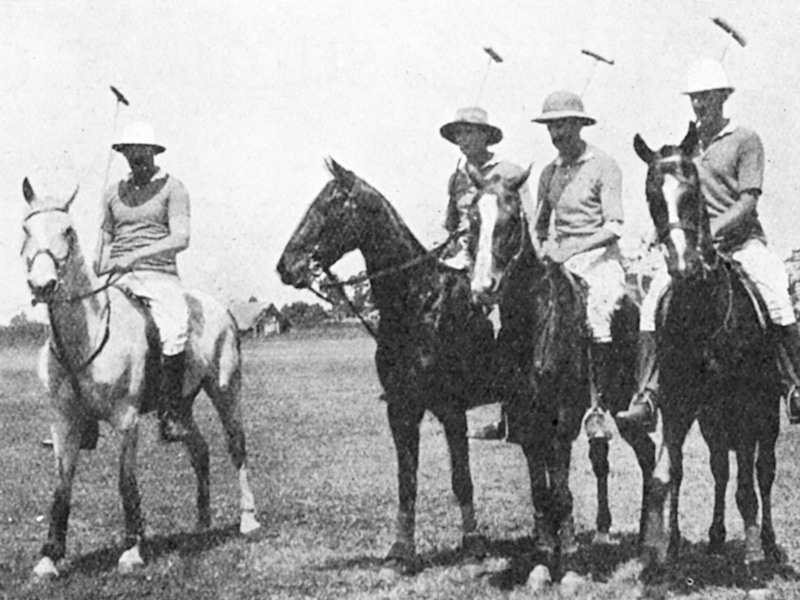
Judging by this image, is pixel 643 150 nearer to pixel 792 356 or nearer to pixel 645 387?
pixel 645 387

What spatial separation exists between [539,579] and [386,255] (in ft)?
8.66

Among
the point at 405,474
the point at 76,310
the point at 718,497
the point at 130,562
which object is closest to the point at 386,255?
the point at 405,474

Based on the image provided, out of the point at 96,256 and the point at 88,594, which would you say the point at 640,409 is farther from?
the point at 96,256

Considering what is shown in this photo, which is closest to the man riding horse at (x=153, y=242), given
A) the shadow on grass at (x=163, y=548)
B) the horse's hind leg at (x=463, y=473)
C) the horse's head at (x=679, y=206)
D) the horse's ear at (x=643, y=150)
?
the shadow on grass at (x=163, y=548)

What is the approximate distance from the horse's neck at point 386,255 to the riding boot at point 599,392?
1670mm

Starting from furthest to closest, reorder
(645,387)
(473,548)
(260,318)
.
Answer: (260,318), (473,548), (645,387)

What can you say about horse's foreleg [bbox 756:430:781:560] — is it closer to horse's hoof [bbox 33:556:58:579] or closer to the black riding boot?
the black riding boot

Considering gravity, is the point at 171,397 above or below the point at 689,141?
below

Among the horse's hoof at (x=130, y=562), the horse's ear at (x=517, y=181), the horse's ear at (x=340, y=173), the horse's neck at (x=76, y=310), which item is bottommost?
the horse's hoof at (x=130, y=562)

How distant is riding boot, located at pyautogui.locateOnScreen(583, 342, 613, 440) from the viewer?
791 centimetres

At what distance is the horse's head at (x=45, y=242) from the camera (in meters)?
7.55

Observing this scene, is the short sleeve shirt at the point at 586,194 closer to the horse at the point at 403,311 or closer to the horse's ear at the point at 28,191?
the horse at the point at 403,311

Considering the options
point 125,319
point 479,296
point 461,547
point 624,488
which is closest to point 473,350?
point 479,296

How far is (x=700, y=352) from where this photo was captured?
7289 mm
